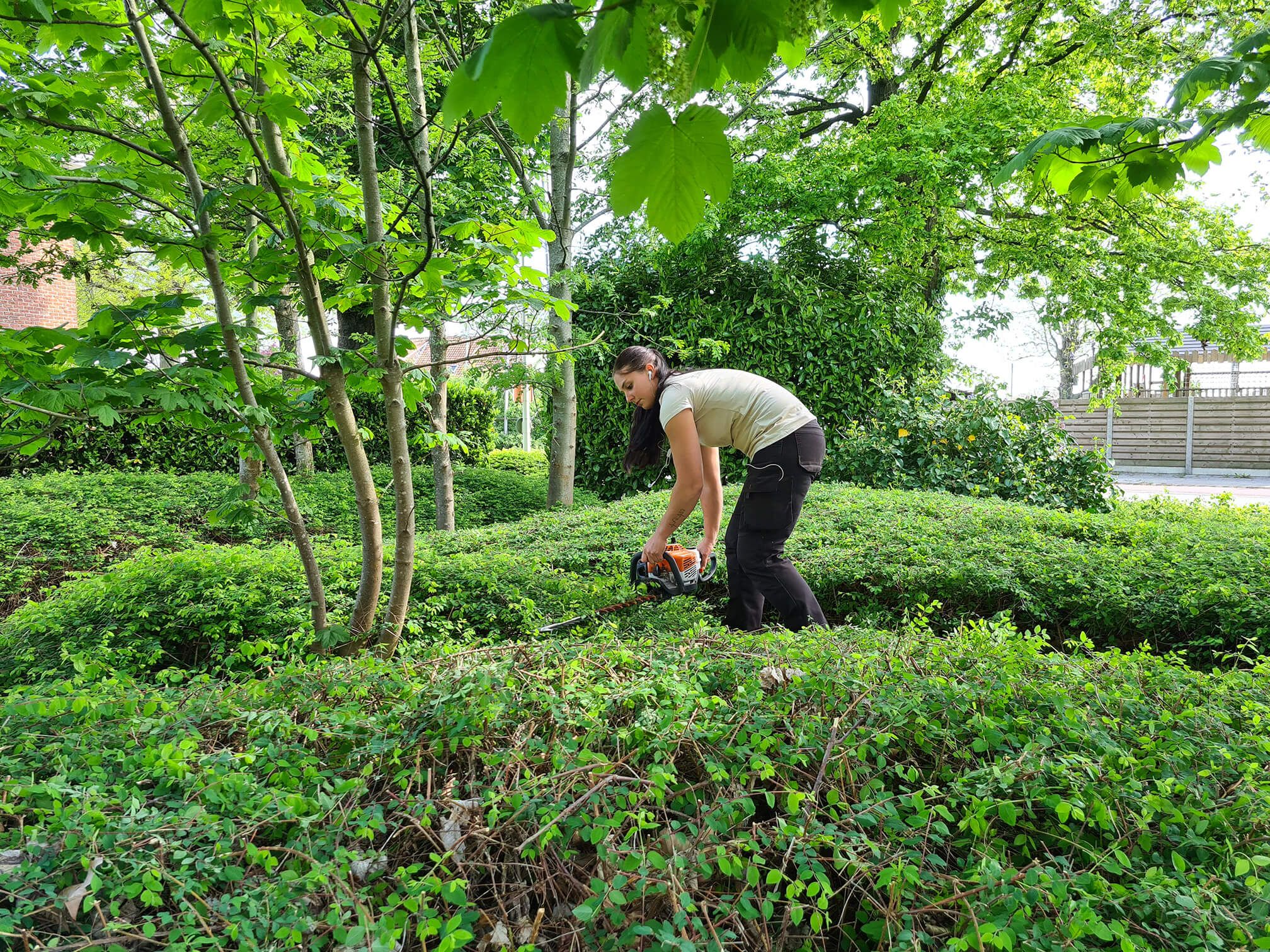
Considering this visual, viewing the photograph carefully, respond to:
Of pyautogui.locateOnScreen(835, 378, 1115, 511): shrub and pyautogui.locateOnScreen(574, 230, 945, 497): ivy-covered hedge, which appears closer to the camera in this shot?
pyautogui.locateOnScreen(835, 378, 1115, 511): shrub

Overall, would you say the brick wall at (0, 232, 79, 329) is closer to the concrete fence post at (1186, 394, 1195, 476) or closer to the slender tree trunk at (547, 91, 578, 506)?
the slender tree trunk at (547, 91, 578, 506)

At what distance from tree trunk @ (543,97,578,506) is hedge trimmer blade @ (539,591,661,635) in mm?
3707

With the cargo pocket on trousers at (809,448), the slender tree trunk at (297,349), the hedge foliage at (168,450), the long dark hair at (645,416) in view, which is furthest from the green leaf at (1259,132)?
the slender tree trunk at (297,349)

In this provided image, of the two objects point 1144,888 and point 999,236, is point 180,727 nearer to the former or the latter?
point 1144,888

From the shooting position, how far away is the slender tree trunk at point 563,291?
8.20 meters

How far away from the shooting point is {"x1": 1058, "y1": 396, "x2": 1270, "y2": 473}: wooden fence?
17.8 metres

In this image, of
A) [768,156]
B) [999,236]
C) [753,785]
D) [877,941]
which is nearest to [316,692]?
[753,785]

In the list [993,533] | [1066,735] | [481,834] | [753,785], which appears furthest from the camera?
[993,533]

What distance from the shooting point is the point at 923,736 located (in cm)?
197

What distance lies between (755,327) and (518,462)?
6429 mm

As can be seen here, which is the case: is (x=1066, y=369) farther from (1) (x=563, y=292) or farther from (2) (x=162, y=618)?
(2) (x=162, y=618)

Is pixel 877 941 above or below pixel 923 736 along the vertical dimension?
below

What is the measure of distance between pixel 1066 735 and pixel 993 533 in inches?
147

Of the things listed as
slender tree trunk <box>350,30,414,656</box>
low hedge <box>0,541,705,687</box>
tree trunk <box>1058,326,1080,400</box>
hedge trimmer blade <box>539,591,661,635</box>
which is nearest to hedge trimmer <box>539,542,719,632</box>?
hedge trimmer blade <box>539,591,661,635</box>
